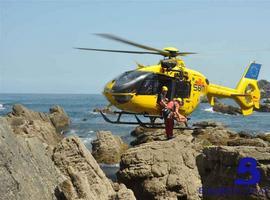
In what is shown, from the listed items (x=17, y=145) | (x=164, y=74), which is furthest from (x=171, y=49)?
(x=17, y=145)

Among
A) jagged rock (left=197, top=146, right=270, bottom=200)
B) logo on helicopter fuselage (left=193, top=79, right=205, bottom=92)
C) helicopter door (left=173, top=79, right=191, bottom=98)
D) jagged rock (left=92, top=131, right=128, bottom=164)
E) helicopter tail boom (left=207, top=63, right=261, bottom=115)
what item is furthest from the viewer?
jagged rock (left=92, top=131, right=128, bottom=164)

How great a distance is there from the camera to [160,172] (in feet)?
36.8

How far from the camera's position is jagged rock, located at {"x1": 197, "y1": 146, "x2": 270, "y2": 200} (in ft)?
35.7

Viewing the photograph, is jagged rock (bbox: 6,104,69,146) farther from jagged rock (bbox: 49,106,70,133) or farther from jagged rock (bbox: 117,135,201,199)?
jagged rock (bbox: 117,135,201,199)

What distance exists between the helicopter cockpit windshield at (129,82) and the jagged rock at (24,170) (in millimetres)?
4352

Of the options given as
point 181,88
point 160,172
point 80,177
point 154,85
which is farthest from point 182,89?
point 80,177

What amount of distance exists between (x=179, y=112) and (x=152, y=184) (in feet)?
12.6

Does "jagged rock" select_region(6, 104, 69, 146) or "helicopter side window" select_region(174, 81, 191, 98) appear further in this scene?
"jagged rock" select_region(6, 104, 69, 146)

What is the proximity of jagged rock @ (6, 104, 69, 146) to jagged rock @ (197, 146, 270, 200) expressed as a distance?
7.35 meters

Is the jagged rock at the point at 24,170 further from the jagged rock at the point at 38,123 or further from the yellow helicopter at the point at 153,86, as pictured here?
the jagged rock at the point at 38,123

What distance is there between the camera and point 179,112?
14.3 meters

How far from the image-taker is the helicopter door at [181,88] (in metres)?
14.0

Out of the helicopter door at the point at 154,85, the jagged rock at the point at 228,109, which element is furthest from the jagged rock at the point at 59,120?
the helicopter door at the point at 154,85

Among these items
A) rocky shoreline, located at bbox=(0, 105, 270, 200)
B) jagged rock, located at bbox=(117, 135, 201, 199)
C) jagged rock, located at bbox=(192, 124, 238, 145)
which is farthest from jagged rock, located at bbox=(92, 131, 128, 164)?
jagged rock, located at bbox=(117, 135, 201, 199)
